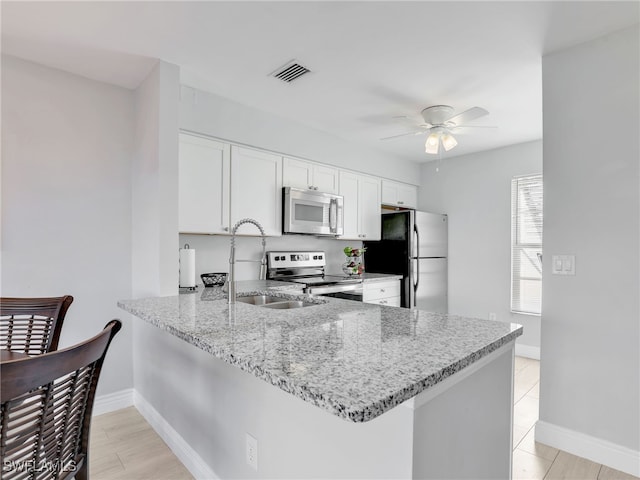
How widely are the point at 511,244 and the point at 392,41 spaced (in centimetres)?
304

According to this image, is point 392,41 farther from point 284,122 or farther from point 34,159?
point 34,159

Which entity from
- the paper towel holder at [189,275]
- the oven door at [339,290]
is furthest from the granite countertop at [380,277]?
the paper towel holder at [189,275]

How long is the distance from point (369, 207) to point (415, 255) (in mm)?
795

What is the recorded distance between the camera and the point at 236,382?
1480 mm

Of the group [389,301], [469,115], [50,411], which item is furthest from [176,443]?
[469,115]

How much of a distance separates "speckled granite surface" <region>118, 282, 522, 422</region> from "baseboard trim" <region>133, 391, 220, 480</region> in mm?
756

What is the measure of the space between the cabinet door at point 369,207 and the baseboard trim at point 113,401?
276 cm

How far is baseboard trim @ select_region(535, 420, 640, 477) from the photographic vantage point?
187 centimetres

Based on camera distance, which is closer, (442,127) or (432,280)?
(442,127)

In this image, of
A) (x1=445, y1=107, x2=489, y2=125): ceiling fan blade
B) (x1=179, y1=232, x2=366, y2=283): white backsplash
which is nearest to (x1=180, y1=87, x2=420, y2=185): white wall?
(x1=179, y1=232, x2=366, y2=283): white backsplash

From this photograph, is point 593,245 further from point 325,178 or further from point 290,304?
point 325,178

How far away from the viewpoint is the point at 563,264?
2129 mm

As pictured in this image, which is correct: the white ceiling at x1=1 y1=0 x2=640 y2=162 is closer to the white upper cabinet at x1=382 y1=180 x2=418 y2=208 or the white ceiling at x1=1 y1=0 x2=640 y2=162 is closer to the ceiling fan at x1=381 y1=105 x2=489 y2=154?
the ceiling fan at x1=381 y1=105 x2=489 y2=154

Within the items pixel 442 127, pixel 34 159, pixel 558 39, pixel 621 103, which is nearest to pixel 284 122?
pixel 442 127
